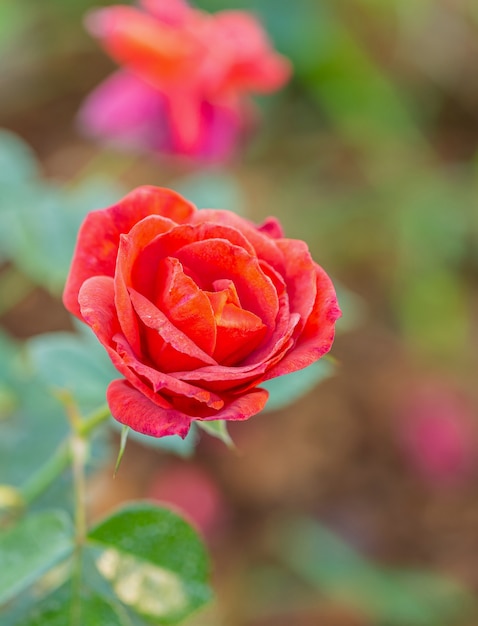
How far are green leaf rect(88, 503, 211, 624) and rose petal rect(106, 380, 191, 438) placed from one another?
15 centimetres

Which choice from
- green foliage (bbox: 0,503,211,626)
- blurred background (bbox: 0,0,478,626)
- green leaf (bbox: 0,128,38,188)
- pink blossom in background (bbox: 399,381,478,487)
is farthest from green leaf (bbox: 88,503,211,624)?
pink blossom in background (bbox: 399,381,478,487)

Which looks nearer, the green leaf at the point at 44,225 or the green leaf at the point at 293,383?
the green leaf at the point at 293,383

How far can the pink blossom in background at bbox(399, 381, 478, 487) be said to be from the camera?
65.8 inches

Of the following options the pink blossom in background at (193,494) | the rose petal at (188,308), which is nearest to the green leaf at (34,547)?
the rose petal at (188,308)

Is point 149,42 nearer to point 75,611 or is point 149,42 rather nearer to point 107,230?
point 107,230

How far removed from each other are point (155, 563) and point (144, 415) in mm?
187

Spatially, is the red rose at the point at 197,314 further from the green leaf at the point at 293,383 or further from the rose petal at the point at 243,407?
the green leaf at the point at 293,383

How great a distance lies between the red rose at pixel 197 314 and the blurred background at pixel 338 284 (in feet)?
1.38

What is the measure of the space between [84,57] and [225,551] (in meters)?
1.54

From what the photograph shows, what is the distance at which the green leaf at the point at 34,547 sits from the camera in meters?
0.52

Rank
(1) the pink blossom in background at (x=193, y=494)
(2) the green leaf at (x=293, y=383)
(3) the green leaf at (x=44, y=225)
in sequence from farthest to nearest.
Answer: (1) the pink blossom in background at (x=193, y=494) < (3) the green leaf at (x=44, y=225) < (2) the green leaf at (x=293, y=383)

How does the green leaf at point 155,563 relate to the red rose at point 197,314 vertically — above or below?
below

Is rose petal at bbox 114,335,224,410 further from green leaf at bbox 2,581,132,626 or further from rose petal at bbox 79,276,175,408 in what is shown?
green leaf at bbox 2,581,132,626

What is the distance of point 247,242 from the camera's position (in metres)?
0.43
